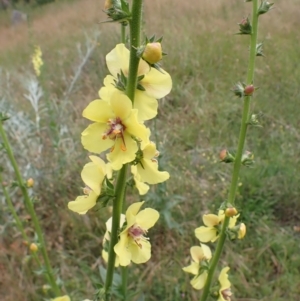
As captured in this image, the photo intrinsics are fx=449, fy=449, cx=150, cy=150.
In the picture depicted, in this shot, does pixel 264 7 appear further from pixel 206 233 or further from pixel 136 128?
pixel 206 233

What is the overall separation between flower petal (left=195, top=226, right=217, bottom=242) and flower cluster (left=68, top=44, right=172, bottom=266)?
531 millimetres

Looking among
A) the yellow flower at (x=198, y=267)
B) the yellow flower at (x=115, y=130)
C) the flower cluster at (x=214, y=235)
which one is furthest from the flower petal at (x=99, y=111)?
the yellow flower at (x=198, y=267)

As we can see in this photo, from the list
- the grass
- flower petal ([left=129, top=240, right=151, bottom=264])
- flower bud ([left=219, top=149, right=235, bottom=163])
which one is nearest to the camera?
flower petal ([left=129, top=240, right=151, bottom=264])

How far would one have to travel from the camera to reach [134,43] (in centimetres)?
114

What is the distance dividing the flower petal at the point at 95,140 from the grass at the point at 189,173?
6.31 ft

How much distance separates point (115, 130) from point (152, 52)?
25 centimetres

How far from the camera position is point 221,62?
6.18 metres

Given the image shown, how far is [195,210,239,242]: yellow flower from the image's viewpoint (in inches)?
72.5

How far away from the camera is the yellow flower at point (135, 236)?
4.49 feet

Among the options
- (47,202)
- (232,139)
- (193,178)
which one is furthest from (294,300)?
(47,202)

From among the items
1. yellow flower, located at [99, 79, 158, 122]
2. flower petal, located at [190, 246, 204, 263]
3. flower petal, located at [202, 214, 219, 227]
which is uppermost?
yellow flower, located at [99, 79, 158, 122]

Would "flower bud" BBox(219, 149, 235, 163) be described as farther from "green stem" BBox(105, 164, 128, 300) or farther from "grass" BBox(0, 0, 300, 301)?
"grass" BBox(0, 0, 300, 301)

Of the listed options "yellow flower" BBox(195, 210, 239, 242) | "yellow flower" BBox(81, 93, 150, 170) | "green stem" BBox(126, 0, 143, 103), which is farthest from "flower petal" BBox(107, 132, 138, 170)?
"yellow flower" BBox(195, 210, 239, 242)

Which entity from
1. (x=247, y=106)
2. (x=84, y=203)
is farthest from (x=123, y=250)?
(x=247, y=106)
